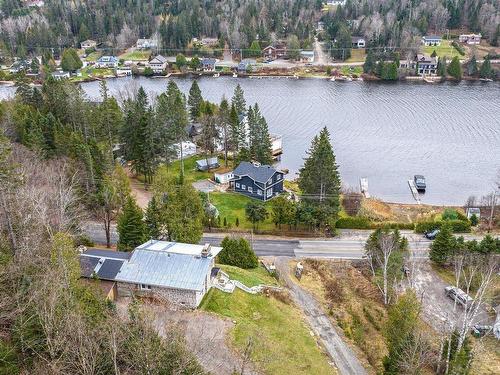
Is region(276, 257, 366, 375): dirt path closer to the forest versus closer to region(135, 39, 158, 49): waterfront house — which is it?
the forest

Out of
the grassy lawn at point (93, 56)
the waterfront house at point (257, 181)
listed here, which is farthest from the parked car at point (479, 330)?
the grassy lawn at point (93, 56)

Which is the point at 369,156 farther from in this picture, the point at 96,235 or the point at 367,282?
the point at 96,235

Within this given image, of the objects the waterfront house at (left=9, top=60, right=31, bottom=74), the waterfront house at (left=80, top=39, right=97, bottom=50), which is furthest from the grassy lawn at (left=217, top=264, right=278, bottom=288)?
the waterfront house at (left=80, top=39, right=97, bottom=50)

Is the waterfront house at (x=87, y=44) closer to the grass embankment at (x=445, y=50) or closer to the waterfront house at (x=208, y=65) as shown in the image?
the waterfront house at (x=208, y=65)

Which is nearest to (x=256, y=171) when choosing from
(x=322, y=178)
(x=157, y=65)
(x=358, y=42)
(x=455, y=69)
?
(x=322, y=178)

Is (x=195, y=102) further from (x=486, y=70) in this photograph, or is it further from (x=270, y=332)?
(x=486, y=70)

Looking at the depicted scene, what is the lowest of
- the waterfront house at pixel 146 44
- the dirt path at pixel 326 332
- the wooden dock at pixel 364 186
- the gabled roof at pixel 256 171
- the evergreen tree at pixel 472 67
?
the wooden dock at pixel 364 186

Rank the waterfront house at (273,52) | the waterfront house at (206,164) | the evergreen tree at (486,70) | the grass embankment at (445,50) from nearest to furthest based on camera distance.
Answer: the waterfront house at (206,164), the evergreen tree at (486,70), the grass embankment at (445,50), the waterfront house at (273,52)

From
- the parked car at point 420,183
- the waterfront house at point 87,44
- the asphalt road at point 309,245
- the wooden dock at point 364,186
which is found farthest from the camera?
the waterfront house at point 87,44

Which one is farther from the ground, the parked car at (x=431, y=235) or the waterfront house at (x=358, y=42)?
the waterfront house at (x=358, y=42)
